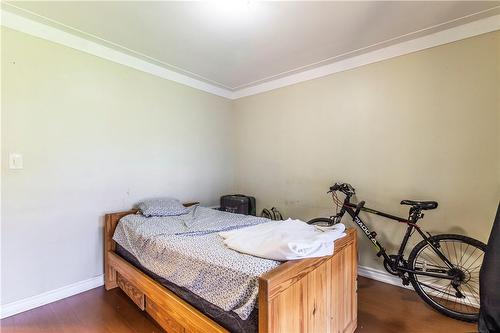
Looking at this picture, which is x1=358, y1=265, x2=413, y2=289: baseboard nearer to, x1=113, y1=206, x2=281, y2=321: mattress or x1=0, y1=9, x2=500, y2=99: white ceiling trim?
x1=113, y1=206, x2=281, y2=321: mattress

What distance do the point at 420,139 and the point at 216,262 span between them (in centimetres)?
230

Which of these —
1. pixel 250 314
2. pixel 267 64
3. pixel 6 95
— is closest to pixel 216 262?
pixel 250 314

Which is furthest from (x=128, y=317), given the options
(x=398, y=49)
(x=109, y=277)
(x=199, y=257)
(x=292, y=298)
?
(x=398, y=49)

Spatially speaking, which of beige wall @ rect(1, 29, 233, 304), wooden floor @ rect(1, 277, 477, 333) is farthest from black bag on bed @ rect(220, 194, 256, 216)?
wooden floor @ rect(1, 277, 477, 333)

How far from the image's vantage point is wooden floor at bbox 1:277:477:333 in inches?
71.1

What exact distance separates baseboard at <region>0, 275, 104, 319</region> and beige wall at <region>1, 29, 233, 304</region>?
0.05 m

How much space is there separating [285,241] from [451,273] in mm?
1726

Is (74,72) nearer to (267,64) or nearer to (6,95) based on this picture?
(6,95)

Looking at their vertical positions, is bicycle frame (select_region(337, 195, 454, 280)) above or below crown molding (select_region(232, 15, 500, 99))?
below

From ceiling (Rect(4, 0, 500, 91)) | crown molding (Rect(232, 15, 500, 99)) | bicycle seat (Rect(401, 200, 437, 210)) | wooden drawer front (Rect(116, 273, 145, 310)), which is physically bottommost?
wooden drawer front (Rect(116, 273, 145, 310))

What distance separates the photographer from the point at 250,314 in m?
1.16

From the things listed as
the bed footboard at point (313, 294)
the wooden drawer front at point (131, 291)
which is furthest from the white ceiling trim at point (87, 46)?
the bed footboard at point (313, 294)

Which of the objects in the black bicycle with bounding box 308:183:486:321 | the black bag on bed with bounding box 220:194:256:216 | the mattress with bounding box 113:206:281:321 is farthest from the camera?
the black bag on bed with bounding box 220:194:256:216

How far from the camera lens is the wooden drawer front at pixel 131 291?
191cm
